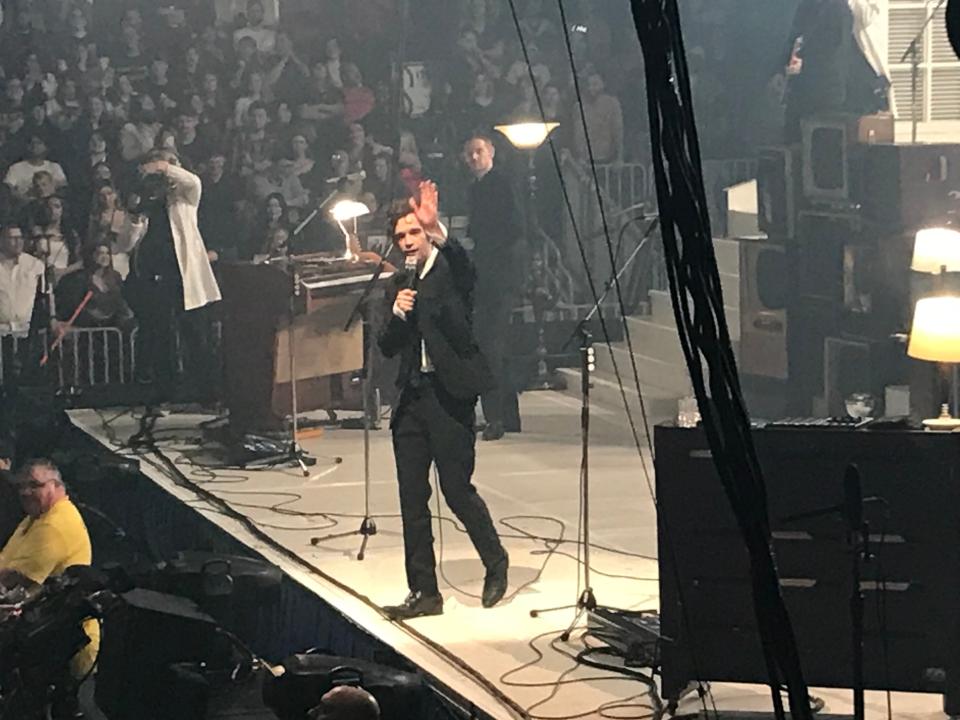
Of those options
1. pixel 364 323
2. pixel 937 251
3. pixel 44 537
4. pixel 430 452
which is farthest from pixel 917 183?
pixel 44 537

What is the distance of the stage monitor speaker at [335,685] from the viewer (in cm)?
523

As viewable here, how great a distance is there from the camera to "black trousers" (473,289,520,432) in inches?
320

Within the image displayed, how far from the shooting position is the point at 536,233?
8.36 m

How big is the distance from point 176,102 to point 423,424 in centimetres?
301

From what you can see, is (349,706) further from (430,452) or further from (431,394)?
(431,394)

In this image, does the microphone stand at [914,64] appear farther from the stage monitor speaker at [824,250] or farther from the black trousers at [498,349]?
the black trousers at [498,349]

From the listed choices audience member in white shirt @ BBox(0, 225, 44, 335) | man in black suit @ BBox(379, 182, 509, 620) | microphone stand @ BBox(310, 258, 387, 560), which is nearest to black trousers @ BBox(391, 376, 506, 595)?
man in black suit @ BBox(379, 182, 509, 620)

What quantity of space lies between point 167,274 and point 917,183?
359cm

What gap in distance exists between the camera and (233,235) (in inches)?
314

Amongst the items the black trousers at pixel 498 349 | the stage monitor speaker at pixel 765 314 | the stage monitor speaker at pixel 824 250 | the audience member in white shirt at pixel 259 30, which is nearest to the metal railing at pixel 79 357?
the audience member in white shirt at pixel 259 30

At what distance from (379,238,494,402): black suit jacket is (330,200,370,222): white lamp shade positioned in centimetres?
218

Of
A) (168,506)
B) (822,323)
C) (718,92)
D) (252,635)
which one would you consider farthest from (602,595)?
(718,92)

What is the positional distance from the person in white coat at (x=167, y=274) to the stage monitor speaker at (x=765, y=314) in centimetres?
269

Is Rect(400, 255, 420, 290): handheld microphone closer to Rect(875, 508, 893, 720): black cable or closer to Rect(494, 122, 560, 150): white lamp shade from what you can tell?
Rect(875, 508, 893, 720): black cable
